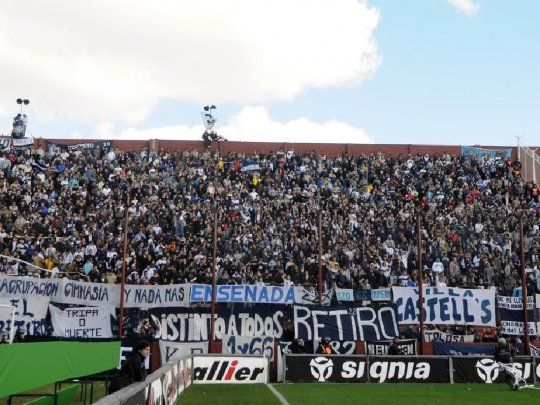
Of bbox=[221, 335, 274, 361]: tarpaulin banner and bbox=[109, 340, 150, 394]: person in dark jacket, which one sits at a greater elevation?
bbox=[109, 340, 150, 394]: person in dark jacket

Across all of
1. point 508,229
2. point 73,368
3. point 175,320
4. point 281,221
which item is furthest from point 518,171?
point 73,368

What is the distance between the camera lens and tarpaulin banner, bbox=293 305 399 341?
26.9m

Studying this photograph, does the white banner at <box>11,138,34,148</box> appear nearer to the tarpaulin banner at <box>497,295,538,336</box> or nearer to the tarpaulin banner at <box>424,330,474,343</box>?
the tarpaulin banner at <box>424,330,474,343</box>

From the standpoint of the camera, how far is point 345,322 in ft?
89.6

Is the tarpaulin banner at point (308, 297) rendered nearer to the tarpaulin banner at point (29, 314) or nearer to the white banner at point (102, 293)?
the white banner at point (102, 293)

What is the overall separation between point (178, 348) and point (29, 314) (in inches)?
228

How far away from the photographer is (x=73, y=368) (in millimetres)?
10156

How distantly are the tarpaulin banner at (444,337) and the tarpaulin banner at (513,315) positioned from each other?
5.63 ft

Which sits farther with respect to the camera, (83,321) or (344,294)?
(344,294)

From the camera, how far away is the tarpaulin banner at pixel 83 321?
27297 mm

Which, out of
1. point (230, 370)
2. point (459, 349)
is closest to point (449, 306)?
point (459, 349)

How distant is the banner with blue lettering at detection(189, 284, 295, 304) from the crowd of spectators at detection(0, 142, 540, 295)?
124 centimetres

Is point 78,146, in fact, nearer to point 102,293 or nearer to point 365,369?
point 102,293

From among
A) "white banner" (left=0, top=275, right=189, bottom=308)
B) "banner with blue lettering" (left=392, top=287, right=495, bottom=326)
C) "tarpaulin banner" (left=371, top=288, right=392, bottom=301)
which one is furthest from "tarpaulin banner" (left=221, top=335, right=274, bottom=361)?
"banner with blue lettering" (left=392, top=287, right=495, bottom=326)
